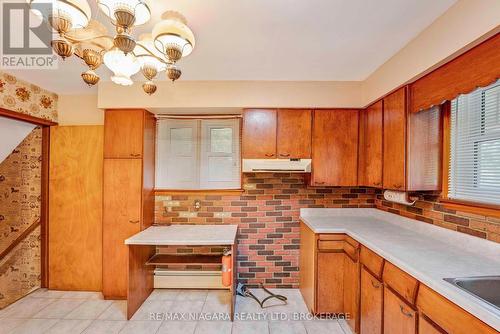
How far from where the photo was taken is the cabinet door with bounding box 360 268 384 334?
5.41ft

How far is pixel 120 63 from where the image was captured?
1.36 meters

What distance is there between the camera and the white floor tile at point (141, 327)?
6.91 feet

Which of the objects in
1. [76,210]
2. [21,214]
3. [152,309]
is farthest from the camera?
[21,214]

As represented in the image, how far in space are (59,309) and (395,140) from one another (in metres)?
3.77

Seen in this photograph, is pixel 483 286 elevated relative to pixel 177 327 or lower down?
elevated

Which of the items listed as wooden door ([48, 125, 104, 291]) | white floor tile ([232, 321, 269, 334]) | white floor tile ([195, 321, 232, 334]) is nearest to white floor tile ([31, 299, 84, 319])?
wooden door ([48, 125, 104, 291])

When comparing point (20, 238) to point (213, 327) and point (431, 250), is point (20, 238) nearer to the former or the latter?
point (213, 327)

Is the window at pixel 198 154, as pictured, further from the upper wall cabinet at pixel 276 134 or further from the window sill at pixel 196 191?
the upper wall cabinet at pixel 276 134

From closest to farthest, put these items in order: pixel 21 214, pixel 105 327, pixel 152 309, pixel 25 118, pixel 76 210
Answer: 1. pixel 105 327
2. pixel 152 309
3. pixel 25 118
4. pixel 76 210
5. pixel 21 214

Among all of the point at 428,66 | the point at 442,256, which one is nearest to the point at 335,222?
the point at 442,256

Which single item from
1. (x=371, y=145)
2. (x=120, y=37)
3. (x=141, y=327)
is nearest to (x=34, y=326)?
(x=141, y=327)

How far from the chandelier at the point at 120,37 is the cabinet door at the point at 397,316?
195cm

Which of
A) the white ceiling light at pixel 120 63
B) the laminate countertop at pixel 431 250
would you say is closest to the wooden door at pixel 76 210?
the white ceiling light at pixel 120 63
